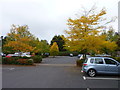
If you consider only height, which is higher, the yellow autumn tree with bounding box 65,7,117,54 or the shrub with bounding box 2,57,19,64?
the yellow autumn tree with bounding box 65,7,117,54

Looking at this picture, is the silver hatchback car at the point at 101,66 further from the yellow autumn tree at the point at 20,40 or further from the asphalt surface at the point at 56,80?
the yellow autumn tree at the point at 20,40

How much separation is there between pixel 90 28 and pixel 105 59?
6.22m

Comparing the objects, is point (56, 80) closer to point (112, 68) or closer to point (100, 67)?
point (100, 67)

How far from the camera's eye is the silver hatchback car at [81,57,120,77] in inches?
390

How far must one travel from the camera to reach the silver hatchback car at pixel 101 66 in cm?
991

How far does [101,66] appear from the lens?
10039 millimetres

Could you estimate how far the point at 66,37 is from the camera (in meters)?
16.4

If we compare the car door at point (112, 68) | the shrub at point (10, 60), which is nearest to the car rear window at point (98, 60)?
the car door at point (112, 68)

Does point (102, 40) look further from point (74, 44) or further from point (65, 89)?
point (65, 89)

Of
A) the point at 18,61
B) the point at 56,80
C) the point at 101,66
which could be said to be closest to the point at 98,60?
the point at 101,66

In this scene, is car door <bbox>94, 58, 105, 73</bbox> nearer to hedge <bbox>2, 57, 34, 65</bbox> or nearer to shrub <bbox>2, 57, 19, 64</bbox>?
hedge <bbox>2, 57, 34, 65</bbox>

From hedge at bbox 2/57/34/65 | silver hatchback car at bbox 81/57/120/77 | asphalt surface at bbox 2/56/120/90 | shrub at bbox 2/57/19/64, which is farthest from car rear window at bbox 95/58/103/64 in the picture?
shrub at bbox 2/57/19/64

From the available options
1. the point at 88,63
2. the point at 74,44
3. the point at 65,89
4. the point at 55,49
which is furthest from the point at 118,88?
the point at 55,49

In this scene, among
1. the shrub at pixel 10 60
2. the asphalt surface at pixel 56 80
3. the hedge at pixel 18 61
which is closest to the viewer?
the asphalt surface at pixel 56 80
